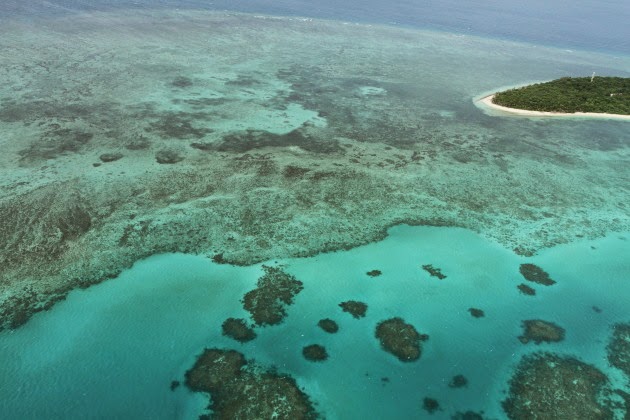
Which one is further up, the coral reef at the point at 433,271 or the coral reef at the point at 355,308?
the coral reef at the point at 433,271

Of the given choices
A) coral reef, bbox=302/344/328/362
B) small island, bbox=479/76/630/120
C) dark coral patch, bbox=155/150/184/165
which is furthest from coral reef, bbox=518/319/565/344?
small island, bbox=479/76/630/120

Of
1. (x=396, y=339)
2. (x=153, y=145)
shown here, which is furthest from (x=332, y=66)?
(x=396, y=339)

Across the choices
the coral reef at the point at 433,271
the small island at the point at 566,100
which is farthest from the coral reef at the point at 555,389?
the small island at the point at 566,100

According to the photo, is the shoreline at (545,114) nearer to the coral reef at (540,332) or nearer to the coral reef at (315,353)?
the coral reef at (540,332)

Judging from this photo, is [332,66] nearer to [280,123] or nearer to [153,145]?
[280,123]

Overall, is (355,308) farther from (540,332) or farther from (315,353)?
(540,332)

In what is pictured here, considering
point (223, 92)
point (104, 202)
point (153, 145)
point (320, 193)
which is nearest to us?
point (104, 202)

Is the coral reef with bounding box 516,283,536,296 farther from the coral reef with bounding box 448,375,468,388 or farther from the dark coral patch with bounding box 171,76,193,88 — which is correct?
the dark coral patch with bounding box 171,76,193,88
